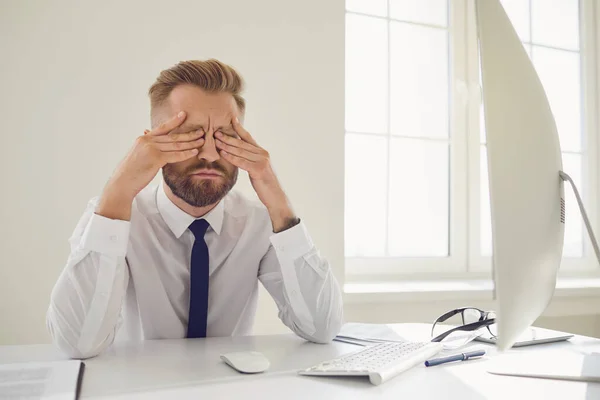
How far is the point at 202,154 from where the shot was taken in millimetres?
1367

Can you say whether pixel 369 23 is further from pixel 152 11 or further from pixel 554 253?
pixel 554 253

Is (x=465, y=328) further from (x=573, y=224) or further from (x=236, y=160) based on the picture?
(x=573, y=224)

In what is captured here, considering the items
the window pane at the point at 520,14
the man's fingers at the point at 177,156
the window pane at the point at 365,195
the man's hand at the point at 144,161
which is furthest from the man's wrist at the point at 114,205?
the window pane at the point at 520,14

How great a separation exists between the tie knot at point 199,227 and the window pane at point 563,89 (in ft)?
7.55

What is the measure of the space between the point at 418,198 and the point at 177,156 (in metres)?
1.65

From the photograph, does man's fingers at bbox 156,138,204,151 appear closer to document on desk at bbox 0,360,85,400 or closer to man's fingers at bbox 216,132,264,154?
man's fingers at bbox 216,132,264,154

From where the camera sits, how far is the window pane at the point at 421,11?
8.97 feet

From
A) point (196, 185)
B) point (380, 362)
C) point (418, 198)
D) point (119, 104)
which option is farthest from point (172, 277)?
point (418, 198)

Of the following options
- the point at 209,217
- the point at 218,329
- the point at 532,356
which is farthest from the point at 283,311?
the point at 532,356

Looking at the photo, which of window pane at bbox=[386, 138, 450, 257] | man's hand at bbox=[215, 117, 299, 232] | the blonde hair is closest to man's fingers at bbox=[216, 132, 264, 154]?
man's hand at bbox=[215, 117, 299, 232]

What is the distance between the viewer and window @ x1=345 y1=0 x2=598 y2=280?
2627mm

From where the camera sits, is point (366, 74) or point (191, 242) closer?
point (191, 242)

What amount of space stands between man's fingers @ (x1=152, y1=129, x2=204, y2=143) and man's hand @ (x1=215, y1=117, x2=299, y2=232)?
0.05 meters

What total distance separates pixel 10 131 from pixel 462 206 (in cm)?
199
